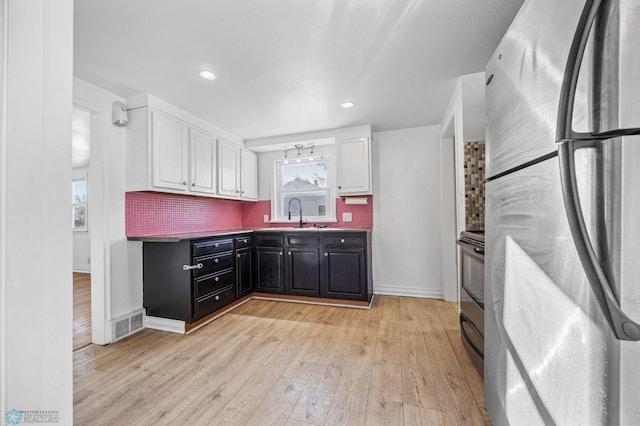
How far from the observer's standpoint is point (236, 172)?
3.67 m

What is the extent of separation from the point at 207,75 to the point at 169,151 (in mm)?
974

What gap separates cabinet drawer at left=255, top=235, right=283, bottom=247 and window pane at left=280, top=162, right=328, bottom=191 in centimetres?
105

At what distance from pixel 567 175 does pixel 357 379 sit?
5.58ft

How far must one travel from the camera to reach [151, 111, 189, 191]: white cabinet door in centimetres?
250

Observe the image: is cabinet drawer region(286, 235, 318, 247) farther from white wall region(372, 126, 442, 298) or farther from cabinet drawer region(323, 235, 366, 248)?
white wall region(372, 126, 442, 298)

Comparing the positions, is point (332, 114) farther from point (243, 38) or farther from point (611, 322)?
point (611, 322)

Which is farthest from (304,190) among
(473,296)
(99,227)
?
(473,296)

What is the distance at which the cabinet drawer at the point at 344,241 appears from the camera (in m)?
3.05

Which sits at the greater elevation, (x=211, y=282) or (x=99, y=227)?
(x=99, y=227)

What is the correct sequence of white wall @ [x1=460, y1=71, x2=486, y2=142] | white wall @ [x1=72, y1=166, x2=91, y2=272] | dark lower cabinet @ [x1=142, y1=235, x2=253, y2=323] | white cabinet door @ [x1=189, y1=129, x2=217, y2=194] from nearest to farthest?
white wall @ [x1=460, y1=71, x2=486, y2=142] → dark lower cabinet @ [x1=142, y1=235, x2=253, y2=323] → white cabinet door @ [x1=189, y1=129, x2=217, y2=194] → white wall @ [x1=72, y1=166, x2=91, y2=272]

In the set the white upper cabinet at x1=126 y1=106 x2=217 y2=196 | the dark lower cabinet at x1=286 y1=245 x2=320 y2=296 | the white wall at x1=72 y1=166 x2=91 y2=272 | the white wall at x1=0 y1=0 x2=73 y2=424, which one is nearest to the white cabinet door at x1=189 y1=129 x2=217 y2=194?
the white upper cabinet at x1=126 y1=106 x2=217 y2=196

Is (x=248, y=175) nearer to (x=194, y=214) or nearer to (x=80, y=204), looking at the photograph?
(x=194, y=214)

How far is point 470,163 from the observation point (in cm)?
225

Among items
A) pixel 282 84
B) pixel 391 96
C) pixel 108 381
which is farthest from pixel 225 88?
pixel 108 381
